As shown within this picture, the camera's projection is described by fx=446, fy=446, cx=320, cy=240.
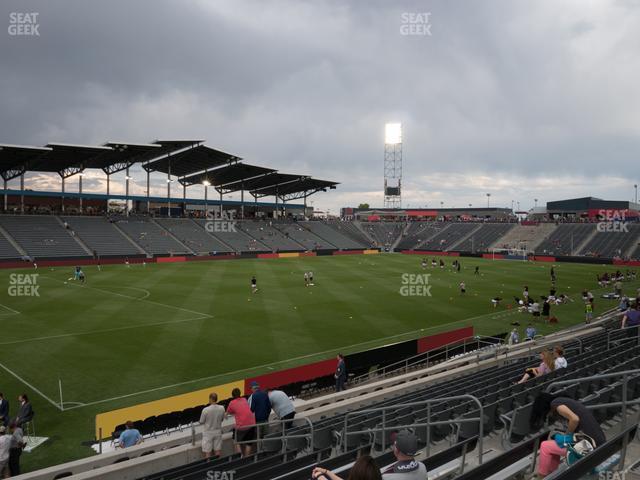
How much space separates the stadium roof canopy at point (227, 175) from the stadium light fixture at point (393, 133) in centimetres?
4172

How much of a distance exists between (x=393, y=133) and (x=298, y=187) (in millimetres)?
30080

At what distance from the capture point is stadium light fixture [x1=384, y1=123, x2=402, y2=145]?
111438 mm

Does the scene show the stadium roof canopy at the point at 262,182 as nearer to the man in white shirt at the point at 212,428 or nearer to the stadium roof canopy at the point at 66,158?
the stadium roof canopy at the point at 66,158

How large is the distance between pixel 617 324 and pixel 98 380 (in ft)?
77.0

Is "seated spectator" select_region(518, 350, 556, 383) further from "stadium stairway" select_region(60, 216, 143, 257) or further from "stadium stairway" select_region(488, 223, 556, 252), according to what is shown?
"stadium stairway" select_region(488, 223, 556, 252)

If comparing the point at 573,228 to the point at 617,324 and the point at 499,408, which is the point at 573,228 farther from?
the point at 499,408

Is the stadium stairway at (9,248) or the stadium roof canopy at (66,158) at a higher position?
the stadium roof canopy at (66,158)

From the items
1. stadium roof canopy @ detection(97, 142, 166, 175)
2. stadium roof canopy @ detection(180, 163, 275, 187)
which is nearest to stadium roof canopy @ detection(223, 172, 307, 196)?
stadium roof canopy @ detection(180, 163, 275, 187)

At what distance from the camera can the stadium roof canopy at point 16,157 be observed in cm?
5556

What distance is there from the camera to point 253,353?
71.7 ft

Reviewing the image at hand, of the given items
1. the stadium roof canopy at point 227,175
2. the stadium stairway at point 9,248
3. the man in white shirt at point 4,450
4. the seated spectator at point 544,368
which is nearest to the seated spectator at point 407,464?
the seated spectator at point 544,368

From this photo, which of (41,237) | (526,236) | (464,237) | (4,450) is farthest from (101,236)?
(526,236)

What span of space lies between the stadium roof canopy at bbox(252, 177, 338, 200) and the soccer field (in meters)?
48.5

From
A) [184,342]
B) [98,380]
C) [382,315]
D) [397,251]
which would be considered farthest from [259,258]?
[98,380]
